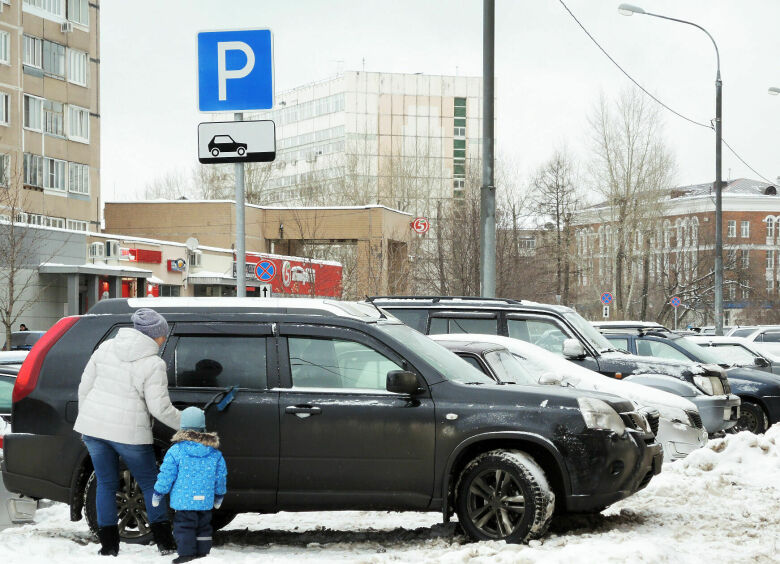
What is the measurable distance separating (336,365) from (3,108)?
41023 millimetres

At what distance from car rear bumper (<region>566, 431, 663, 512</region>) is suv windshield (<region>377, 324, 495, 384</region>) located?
3.09 feet

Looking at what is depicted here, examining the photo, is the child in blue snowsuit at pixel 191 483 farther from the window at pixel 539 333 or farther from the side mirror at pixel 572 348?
the window at pixel 539 333

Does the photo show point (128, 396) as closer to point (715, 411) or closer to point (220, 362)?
point (220, 362)

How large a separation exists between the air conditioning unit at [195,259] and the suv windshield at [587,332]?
117 ft

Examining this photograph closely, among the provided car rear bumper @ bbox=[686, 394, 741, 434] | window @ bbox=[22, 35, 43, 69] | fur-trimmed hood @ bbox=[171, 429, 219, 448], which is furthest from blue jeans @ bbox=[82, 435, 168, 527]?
window @ bbox=[22, 35, 43, 69]

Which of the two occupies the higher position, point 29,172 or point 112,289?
point 29,172

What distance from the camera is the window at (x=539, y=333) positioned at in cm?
1324

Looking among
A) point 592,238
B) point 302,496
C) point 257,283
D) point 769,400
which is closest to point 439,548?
point 302,496

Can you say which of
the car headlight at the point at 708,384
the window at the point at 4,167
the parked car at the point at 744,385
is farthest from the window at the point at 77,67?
the car headlight at the point at 708,384

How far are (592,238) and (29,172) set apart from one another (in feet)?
135

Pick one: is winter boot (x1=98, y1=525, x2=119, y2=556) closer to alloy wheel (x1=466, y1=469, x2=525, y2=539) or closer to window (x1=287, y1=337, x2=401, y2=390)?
window (x1=287, y1=337, x2=401, y2=390)

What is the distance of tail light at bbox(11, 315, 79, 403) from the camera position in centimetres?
776

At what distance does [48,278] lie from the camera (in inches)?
1471

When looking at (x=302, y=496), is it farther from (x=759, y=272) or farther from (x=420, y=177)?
(x=759, y=272)
